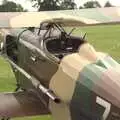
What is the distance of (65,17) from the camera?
902cm

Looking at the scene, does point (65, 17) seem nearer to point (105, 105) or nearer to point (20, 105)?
point (20, 105)

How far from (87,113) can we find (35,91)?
195cm

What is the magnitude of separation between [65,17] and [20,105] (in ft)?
5.77

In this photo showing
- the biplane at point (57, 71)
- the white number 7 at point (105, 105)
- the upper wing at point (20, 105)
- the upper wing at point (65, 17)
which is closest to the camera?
the white number 7 at point (105, 105)

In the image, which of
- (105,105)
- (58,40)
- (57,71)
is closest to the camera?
(105,105)

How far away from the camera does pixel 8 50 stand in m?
10.4

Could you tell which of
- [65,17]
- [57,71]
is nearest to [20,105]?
[57,71]

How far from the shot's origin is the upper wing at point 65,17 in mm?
8883

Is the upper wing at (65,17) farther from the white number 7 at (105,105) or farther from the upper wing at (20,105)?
the white number 7 at (105,105)

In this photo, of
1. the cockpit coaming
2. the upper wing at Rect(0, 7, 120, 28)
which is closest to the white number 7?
the cockpit coaming

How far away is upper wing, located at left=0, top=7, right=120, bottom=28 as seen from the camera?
350 inches

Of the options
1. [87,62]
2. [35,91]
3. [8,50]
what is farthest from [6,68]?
[87,62]

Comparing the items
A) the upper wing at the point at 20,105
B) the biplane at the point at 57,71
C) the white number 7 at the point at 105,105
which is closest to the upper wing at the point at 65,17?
the biplane at the point at 57,71

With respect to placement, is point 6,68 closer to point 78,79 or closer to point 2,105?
point 2,105
